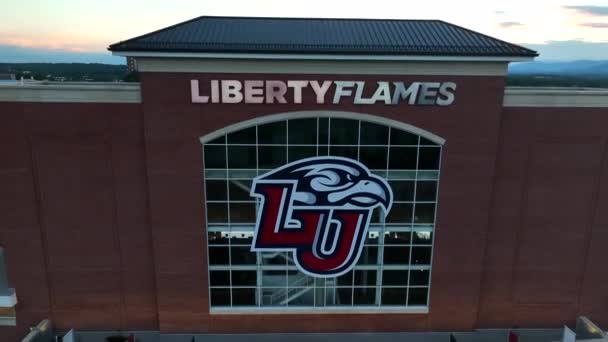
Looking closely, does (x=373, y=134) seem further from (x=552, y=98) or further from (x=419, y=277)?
(x=552, y=98)

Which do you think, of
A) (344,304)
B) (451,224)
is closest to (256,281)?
(344,304)

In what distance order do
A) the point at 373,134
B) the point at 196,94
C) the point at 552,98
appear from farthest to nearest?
the point at 552,98
the point at 373,134
the point at 196,94

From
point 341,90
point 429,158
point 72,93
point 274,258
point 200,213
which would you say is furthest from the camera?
point 274,258

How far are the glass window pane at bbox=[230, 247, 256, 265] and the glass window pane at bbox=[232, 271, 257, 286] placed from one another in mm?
547

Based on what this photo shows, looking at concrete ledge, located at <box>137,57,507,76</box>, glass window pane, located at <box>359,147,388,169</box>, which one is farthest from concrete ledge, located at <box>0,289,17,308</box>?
glass window pane, located at <box>359,147,388,169</box>

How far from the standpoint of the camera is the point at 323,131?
1762cm

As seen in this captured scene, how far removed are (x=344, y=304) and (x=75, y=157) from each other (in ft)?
48.1

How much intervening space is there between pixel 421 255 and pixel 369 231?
9.65ft

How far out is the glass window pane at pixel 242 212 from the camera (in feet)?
60.5

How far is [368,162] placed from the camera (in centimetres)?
1809

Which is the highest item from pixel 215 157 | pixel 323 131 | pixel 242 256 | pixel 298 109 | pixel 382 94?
pixel 382 94

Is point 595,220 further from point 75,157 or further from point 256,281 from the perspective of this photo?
point 75,157

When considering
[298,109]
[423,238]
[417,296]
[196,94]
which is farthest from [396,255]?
[196,94]

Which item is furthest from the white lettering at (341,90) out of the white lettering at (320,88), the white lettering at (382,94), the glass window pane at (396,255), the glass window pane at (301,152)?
the glass window pane at (396,255)
